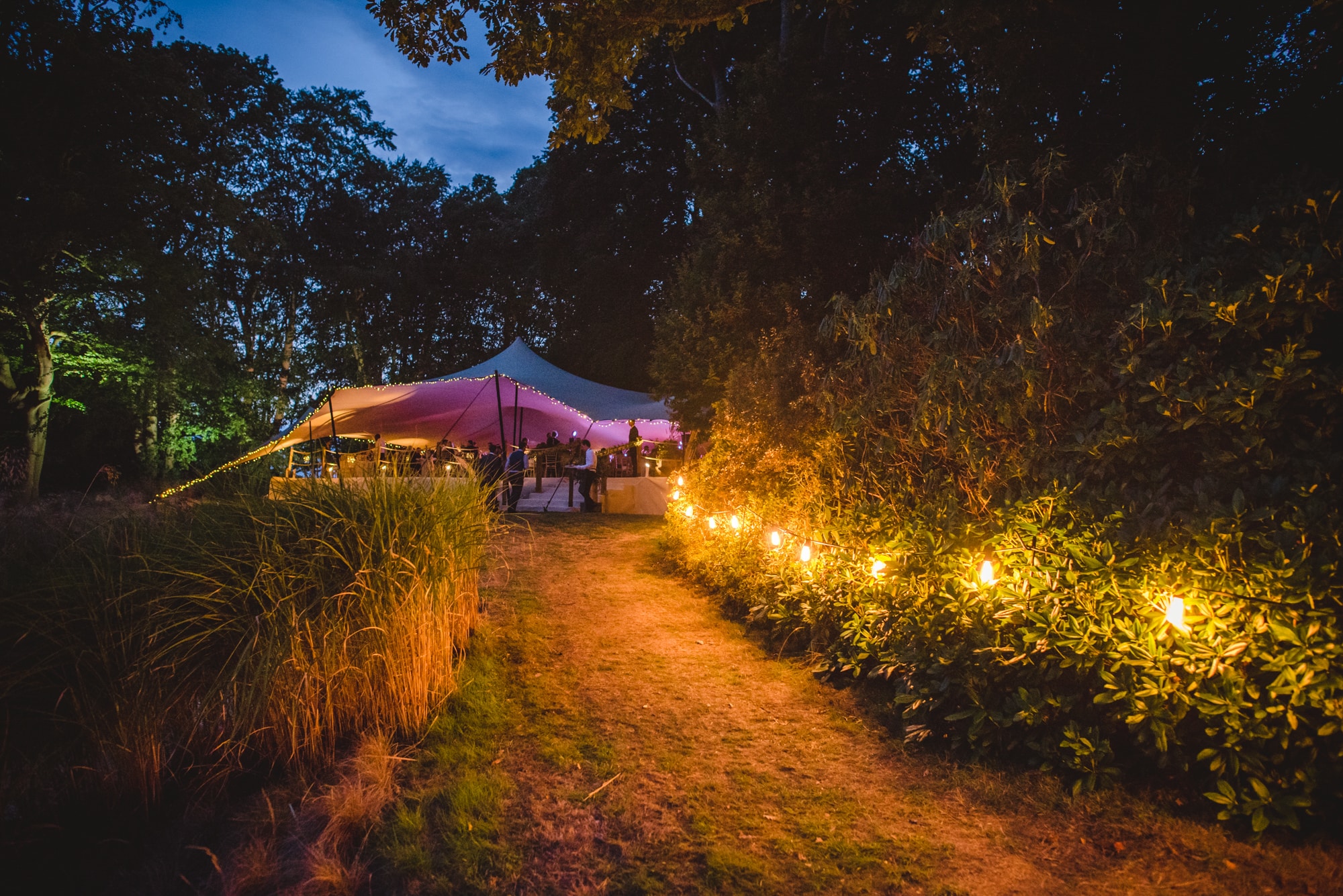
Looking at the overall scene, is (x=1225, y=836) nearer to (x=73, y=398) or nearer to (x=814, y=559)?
(x=814, y=559)

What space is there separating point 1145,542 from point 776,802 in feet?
5.40

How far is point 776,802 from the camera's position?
2457mm

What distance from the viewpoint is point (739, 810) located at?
2408 mm

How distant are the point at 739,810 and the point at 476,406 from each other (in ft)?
47.3

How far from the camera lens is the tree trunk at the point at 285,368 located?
19564 millimetres

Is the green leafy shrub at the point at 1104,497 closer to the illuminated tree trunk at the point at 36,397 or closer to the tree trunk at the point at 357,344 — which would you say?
the illuminated tree trunk at the point at 36,397

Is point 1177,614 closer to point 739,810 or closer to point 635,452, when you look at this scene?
point 739,810

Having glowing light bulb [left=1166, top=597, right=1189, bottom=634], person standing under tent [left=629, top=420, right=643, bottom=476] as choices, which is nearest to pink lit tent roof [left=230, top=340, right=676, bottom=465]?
person standing under tent [left=629, top=420, right=643, bottom=476]

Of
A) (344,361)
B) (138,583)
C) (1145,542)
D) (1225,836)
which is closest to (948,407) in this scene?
(1145,542)

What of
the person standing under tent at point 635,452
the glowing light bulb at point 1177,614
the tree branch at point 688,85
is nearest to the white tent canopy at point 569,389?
the person standing under tent at point 635,452

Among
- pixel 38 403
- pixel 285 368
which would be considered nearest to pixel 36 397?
pixel 38 403

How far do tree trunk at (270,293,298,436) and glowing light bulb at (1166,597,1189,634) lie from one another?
21228 millimetres

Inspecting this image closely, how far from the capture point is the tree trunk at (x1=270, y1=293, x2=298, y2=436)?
19.6m

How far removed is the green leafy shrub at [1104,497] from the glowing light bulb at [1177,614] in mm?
10
